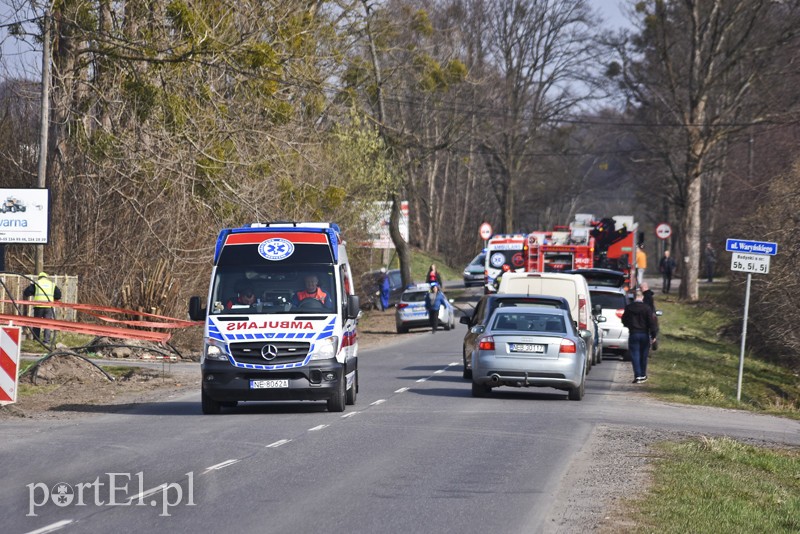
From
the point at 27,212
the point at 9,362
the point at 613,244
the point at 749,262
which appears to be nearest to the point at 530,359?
the point at 749,262

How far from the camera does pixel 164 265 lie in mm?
32625

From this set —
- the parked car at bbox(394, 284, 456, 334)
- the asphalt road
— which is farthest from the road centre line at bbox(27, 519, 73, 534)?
the parked car at bbox(394, 284, 456, 334)

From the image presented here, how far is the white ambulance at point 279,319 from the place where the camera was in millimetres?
16953

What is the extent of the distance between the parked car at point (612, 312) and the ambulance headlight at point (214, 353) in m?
15.2

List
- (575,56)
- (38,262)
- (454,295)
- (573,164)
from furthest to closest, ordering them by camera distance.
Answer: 1. (573,164)
2. (575,56)
3. (454,295)
4. (38,262)

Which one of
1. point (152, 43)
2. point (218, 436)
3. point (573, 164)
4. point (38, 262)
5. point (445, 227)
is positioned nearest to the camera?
point (218, 436)

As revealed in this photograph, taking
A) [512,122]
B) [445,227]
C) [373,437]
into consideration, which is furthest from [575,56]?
[373,437]

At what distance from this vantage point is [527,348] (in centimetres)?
1994

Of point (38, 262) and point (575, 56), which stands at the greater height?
point (575, 56)

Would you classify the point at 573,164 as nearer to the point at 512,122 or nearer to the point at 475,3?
the point at 512,122

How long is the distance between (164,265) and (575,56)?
1450 inches

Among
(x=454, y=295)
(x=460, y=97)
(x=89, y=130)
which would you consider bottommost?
(x=454, y=295)

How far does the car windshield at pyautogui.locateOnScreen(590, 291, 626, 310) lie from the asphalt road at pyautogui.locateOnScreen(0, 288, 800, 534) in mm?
9643

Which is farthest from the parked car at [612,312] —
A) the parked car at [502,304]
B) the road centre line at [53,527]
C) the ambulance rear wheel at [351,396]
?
the road centre line at [53,527]
